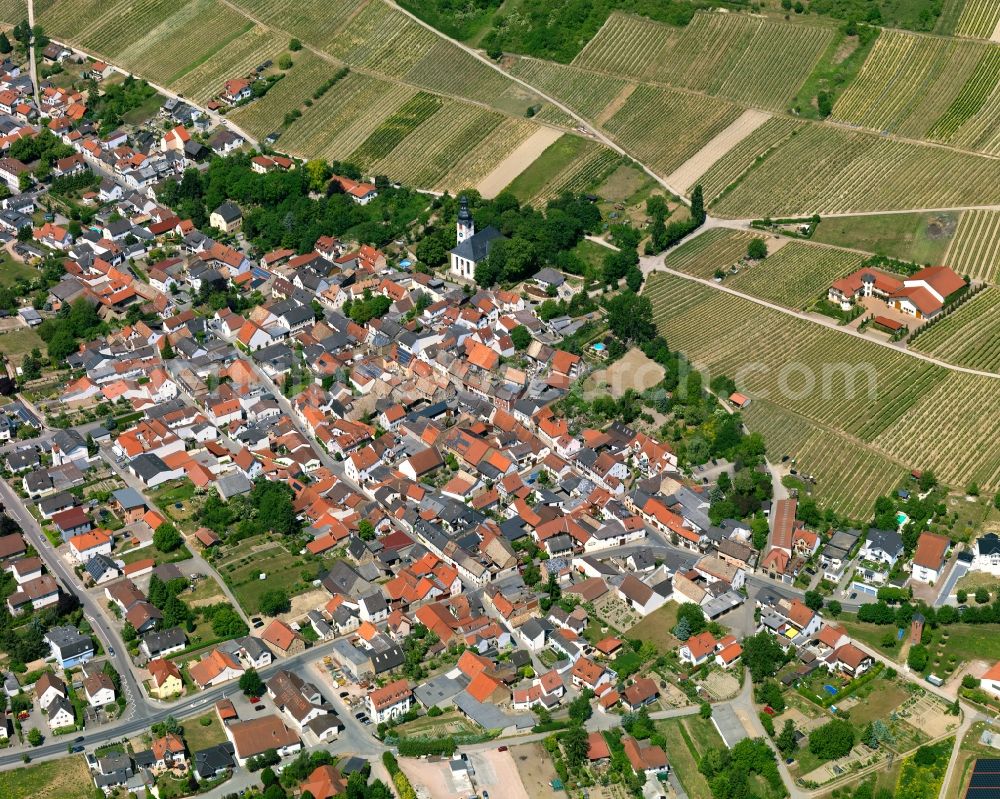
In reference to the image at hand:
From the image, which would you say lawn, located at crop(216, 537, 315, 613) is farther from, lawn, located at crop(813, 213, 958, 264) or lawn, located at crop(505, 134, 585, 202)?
lawn, located at crop(813, 213, 958, 264)

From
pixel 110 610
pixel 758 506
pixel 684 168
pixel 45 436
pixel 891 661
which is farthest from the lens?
pixel 684 168

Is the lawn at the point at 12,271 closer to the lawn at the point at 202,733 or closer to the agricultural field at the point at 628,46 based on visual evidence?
the agricultural field at the point at 628,46

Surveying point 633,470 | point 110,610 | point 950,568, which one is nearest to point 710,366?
point 633,470

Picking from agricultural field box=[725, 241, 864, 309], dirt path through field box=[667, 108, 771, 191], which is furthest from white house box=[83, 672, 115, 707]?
dirt path through field box=[667, 108, 771, 191]

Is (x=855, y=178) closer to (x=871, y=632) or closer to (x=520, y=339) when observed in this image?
(x=520, y=339)

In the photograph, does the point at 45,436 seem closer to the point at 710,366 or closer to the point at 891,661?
the point at 710,366

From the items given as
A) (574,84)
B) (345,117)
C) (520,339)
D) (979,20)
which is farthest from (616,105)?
(520,339)
